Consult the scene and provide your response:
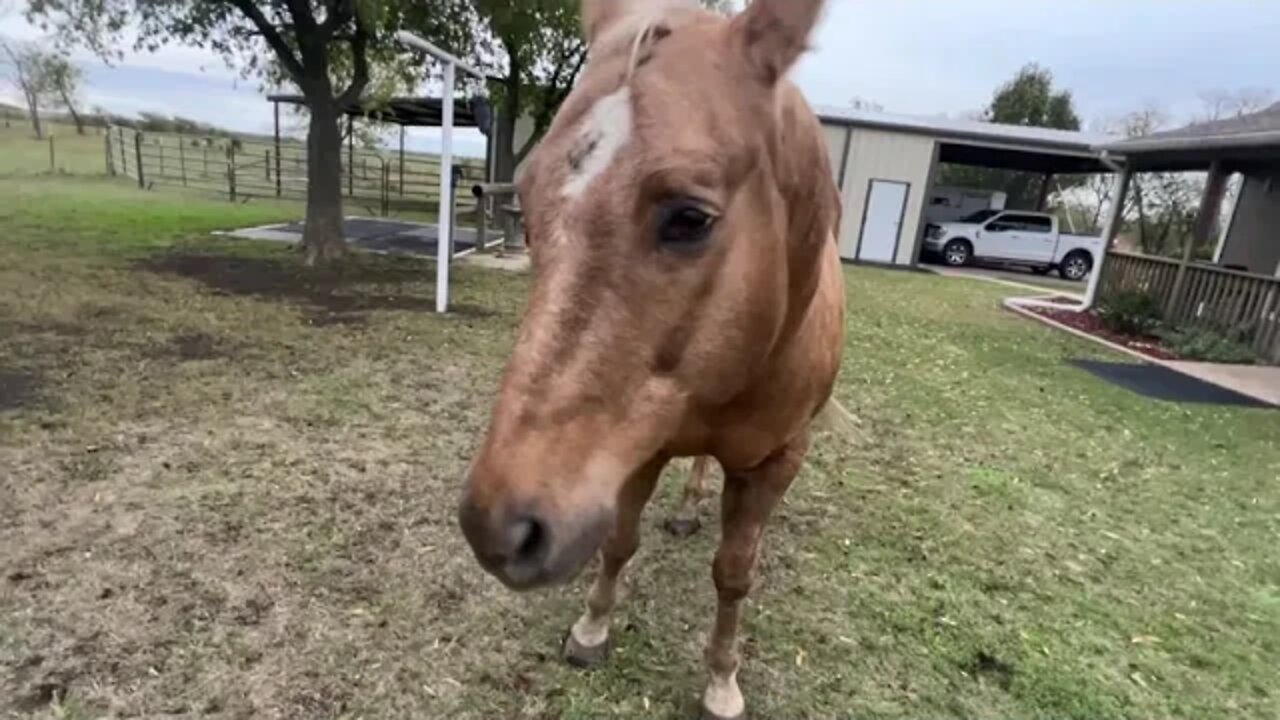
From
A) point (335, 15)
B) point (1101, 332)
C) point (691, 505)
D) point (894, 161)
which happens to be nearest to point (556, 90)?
point (335, 15)

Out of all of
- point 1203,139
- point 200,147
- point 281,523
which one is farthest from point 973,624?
point 200,147

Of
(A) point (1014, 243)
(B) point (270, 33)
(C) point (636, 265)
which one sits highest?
(B) point (270, 33)

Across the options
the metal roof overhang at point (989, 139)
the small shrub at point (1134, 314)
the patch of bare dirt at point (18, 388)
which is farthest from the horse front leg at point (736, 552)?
the metal roof overhang at point (989, 139)

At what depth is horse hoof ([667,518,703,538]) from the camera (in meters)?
3.19

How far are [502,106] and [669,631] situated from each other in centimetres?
1362

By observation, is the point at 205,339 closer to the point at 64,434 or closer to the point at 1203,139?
the point at 64,434

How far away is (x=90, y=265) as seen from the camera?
7.99 metres

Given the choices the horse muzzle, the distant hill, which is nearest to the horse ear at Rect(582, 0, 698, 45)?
the horse muzzle

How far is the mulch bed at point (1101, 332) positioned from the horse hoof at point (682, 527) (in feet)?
25.1

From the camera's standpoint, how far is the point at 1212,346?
28.4ft

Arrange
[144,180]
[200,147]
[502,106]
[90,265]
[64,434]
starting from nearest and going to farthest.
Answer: [64,434] → [90,265] → [502,106] → [144,180] → [200,147]

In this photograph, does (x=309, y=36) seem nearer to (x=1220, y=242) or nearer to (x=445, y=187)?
(x=445, y=187)

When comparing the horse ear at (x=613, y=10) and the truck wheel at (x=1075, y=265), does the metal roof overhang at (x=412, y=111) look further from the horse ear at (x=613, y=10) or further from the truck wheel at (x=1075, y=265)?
the truck wheel at (x=1075, y=265)

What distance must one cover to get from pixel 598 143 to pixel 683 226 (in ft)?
0.56
